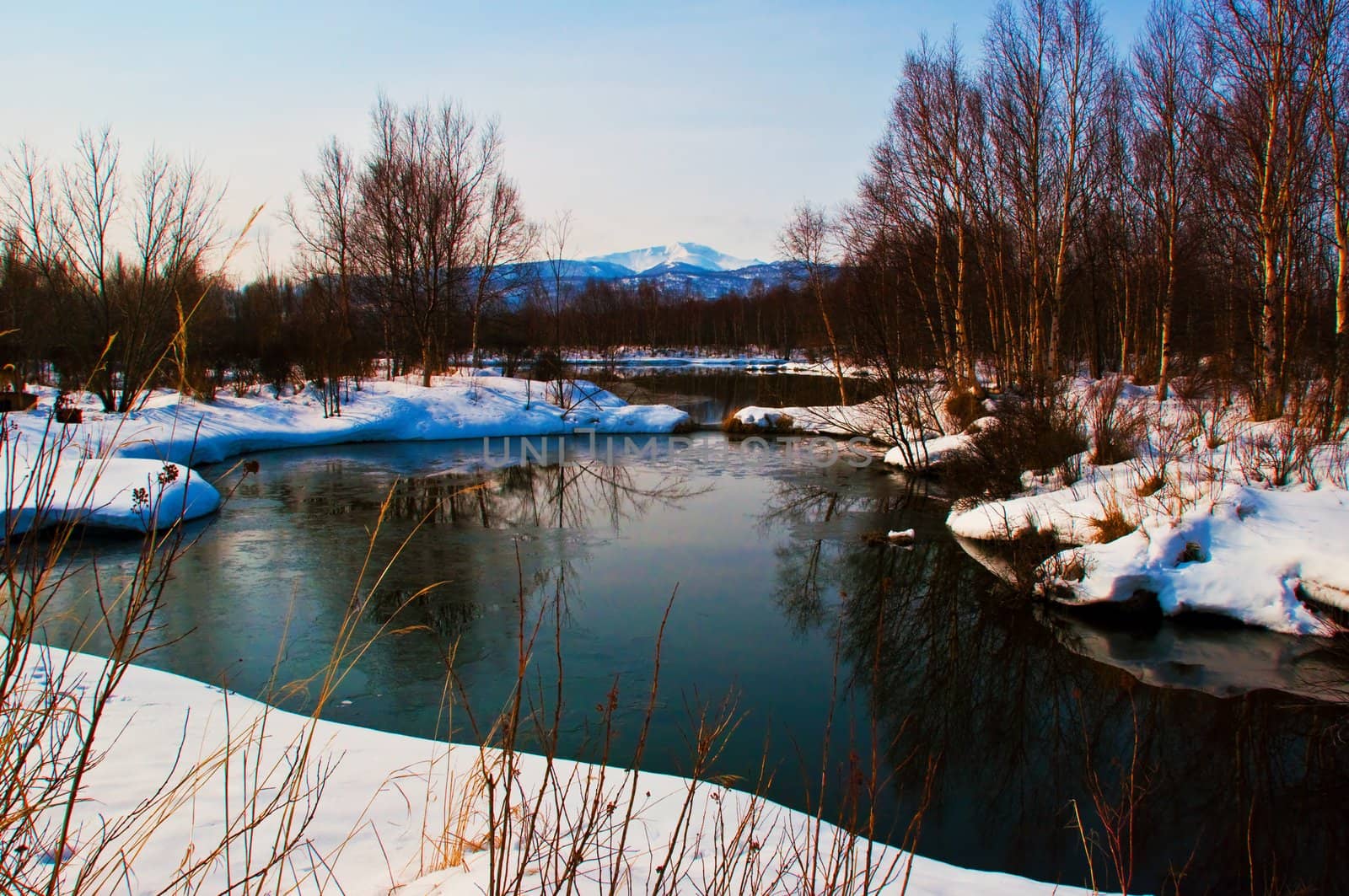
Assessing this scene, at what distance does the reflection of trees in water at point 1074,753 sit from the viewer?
4387 millimetres

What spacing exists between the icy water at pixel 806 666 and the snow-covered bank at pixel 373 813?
39 cm

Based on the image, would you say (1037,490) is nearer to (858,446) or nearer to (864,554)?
(864,554)

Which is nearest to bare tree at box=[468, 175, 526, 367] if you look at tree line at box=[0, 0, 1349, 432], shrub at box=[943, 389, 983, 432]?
tree line at box=[0, 0, 1349, 432]

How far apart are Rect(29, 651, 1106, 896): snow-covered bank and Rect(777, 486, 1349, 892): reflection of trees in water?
3.17ft

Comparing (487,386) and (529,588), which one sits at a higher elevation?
(487,386)

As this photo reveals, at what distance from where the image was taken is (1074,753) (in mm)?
5484

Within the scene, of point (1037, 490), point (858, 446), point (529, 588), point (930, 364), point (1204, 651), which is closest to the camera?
point (1204, 651)

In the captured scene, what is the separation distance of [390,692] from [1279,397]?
12921 millimetres

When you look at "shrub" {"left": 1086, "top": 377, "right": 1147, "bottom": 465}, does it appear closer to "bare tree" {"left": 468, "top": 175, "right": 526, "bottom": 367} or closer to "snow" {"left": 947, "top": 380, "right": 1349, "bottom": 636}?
"snow" {"left": 947, "top": 380, "right": 1349, "bottom": 636}

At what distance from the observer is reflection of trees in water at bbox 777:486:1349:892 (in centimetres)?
439

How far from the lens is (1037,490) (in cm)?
1132

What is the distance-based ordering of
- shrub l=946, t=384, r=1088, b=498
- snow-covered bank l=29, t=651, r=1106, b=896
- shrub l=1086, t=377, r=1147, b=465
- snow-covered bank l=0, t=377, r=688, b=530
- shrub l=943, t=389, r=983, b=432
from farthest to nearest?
shrub l=943, t=389, r=983, b=432 < snow-covered bank l=0, t=377, r=688, b=530 < shrub l=946, t=384, r=1088, b=498 < shrub l=1086, t=377, r=1147, b=465 < snow-covered bank l=29, t=651, r=1106, b=896

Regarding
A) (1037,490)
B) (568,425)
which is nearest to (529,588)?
(1037,490)

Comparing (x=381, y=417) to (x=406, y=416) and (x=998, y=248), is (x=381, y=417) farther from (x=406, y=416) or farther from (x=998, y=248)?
(x=998, y=248)
